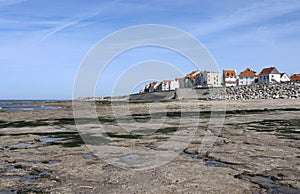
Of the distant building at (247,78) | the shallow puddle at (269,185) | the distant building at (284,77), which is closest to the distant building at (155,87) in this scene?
the distant building at (247,78)

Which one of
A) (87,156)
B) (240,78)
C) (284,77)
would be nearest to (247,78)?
(240,78)

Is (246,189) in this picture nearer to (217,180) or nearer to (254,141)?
(217,180)

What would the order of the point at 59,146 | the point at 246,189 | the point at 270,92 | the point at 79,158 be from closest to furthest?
the point at 246,189, the point at 79,158, the point at 59,146, the point at 270,92

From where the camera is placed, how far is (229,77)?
387ft

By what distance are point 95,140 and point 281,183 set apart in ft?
38.2

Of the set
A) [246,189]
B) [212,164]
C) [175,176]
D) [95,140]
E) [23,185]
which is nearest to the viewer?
[246,189]

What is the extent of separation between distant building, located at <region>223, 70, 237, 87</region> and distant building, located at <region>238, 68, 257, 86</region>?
137 inches

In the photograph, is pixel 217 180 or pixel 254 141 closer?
pixel 217 180

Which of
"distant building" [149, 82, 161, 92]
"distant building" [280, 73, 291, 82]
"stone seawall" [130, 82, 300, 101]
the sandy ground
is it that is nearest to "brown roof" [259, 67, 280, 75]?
"distant building" [280, 73, 291, 82]

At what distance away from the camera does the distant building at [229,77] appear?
385ft

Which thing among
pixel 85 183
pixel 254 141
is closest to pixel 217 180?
pixel 85 183

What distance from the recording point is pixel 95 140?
61.0 feet

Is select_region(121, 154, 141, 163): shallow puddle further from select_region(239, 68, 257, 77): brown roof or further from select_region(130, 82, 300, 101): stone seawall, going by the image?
select_region(239, 68, 257, 77): brown roof

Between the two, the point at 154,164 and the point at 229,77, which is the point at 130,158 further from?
the point at 229,77
